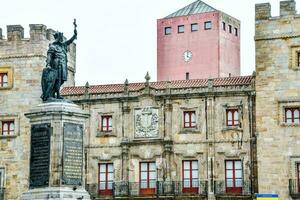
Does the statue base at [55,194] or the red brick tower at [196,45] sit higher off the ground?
the red brick tower at [196,45]

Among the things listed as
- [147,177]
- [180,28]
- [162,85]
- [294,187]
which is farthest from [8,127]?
[180,28]

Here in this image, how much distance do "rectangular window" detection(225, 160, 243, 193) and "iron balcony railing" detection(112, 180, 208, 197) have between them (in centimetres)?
135

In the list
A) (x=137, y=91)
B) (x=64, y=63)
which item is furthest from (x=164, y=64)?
(x=64, y=63)

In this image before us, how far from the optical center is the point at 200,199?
48.1m

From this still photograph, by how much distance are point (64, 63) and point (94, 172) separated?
78.8 ft

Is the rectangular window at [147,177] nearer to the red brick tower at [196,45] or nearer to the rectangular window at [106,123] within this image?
the rectangular window at [106,123]

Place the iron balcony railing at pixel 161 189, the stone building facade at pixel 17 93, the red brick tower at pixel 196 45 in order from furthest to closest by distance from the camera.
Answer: the red brick tower at pixel 196 45, the stone building facade at pixel 17 93, the iron balcony railing at pixel 161 189

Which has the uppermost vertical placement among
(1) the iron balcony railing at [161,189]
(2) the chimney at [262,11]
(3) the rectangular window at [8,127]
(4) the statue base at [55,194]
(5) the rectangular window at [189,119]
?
(2) the chimney at [262,11]

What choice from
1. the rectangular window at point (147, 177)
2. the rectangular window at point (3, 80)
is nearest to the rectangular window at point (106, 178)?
the rectangular window at point (147, 177)

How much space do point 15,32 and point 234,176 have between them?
1654cm

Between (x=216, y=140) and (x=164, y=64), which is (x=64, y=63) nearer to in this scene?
(x=216, y=140)

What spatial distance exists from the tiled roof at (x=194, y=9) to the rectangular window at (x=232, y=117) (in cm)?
1917

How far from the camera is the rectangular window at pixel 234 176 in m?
47.8

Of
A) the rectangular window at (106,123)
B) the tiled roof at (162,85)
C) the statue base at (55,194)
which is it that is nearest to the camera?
the statue base at (55,194)
